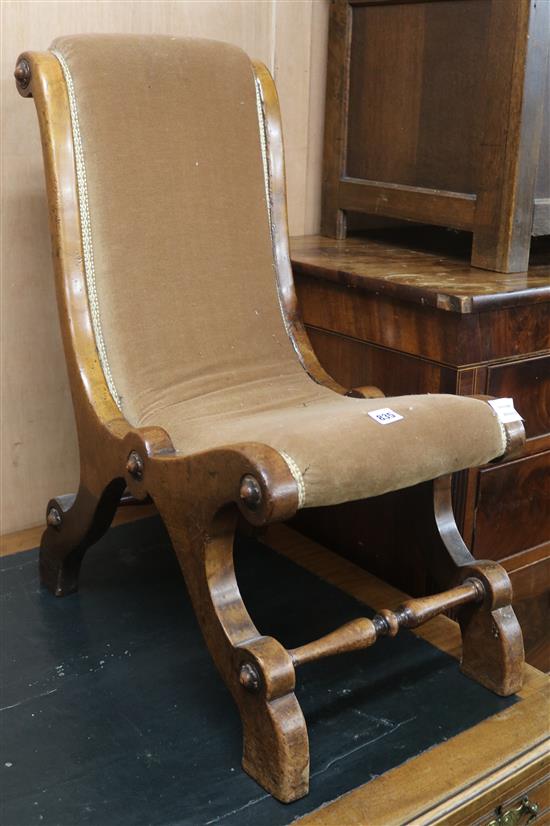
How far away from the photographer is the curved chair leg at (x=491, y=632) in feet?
4.61

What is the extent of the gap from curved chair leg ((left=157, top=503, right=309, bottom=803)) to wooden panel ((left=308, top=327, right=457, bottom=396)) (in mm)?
515

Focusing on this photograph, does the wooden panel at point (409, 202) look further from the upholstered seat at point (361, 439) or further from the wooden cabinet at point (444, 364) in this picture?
the upholstered seat at point (361, 439)

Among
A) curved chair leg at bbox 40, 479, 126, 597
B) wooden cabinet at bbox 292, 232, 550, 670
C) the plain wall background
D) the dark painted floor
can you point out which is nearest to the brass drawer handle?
the dark painted floor

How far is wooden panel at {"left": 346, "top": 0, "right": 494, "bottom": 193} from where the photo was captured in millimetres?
1774

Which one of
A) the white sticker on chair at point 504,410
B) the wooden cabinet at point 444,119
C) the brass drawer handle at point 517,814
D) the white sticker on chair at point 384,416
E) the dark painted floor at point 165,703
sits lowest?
the brass drawer handle at point 517,814

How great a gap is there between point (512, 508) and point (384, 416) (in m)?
0.56

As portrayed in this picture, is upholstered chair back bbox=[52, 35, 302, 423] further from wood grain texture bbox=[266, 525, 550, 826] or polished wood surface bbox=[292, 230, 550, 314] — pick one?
wood grain texture bbox=[266, 525, 550, 826]

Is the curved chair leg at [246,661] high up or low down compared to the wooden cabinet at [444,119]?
down

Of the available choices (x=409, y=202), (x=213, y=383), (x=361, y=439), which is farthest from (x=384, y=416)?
(x=409, y=202)

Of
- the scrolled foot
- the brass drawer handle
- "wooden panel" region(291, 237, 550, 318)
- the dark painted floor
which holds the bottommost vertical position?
the brass drawer handle

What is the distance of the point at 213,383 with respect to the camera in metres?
1.65

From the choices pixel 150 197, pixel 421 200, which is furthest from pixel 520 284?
pixel 150 197

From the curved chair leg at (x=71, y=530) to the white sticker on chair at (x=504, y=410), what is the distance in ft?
1.92

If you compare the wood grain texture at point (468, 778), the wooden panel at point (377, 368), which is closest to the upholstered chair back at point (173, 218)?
the wooden panel at point (377, 368)
